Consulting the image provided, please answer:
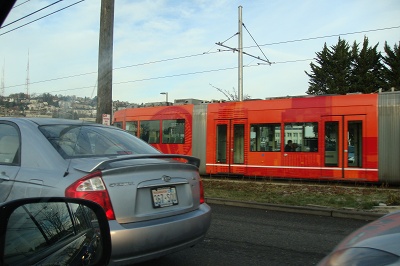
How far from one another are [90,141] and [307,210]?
5.31m

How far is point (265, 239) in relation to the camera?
5707mm

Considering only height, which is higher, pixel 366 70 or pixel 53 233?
pixel 366 70

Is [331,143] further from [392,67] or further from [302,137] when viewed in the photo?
[392,67]

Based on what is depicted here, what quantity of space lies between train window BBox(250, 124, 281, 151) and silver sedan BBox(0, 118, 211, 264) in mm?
10356

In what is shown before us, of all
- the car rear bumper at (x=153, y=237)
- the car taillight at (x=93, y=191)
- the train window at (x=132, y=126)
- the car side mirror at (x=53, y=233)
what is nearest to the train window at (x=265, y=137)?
the train window at (x=132, y=126)

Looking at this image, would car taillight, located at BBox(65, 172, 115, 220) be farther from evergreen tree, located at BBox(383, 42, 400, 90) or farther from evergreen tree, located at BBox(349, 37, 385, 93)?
evergreen tree, located at BBox(349, 37, 385, 93)

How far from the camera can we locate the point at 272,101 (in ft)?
47.2

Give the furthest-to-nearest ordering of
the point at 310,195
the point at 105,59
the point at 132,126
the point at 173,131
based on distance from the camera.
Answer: the point at 132,126, the point at 173,131, the point at 105,59, the point at 310,195

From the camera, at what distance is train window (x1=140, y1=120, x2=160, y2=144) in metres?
17.2

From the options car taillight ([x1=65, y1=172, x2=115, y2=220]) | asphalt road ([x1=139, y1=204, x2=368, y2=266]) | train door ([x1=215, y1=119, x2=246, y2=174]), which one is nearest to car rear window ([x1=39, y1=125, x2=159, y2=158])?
car taillight ([x1=65, y1=172, x2=115, y2=220])


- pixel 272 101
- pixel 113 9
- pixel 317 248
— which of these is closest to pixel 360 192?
pixel 272 101

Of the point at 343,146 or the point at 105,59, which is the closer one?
the point at 105,59

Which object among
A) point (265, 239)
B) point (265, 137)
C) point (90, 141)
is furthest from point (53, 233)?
point (265, 137)

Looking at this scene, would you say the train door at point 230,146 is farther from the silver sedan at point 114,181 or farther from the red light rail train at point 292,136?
the silver sedan at point 114,181
